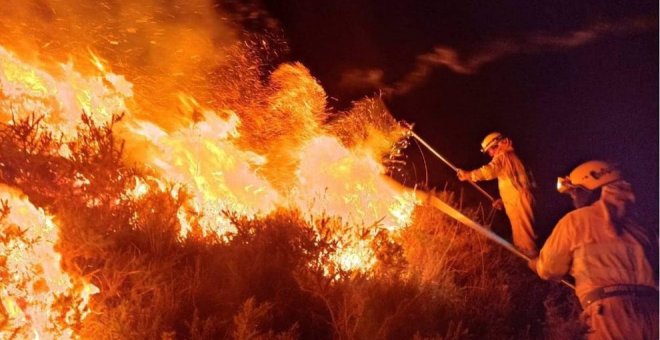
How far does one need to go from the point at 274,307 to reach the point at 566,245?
85.9 inches

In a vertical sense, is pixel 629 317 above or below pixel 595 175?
below

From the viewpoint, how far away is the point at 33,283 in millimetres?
3898

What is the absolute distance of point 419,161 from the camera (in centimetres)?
965

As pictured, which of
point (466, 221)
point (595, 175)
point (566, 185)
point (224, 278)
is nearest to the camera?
point (595, 175)

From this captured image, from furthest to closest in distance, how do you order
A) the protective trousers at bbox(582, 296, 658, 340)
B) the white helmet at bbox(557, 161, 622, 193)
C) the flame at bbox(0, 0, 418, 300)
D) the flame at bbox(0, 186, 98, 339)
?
the flame at bbox(0, 0, 418, 300), the white helmet at bbox(557, 161, 622, 193), the protective trousers at bbox(582, 296, 658, 340), the flame at bbox(0, 186, 98, 339)

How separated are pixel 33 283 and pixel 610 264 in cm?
383

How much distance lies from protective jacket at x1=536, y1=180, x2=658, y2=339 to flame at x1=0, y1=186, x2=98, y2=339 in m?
3.26

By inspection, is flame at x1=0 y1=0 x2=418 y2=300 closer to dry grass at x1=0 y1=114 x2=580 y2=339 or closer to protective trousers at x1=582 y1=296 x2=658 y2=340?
dry grass at x1=0 y1=114 x2=580 y2=339

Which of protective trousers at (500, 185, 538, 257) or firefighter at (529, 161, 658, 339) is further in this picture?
protective trousers at (500, 185, 538, 257)

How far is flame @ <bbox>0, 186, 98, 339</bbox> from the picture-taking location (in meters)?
3.79

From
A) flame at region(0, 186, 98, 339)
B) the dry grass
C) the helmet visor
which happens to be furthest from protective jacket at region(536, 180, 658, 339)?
flame at region(0, 186, 98, 339)

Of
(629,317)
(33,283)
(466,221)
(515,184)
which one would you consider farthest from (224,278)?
(515,184)

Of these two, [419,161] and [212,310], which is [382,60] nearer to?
[419,161]

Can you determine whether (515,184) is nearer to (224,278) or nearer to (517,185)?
(517,185)
